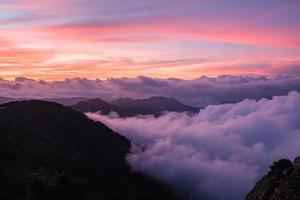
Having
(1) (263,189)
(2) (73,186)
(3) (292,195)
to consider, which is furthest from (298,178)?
(2) (73,186)

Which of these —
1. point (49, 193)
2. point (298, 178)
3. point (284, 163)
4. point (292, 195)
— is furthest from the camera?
point (284, 163)

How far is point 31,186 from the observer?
135625 millimetres

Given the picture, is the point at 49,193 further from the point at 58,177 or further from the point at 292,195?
the point at 292,195

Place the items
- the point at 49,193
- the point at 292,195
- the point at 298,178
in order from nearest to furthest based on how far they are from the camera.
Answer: the point at 292,195, the point at 298,178, the point at 49,193

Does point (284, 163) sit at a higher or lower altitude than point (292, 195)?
higher

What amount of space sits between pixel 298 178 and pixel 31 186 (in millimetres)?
82696

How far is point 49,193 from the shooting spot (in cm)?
13262

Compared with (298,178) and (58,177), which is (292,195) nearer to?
(298,178)

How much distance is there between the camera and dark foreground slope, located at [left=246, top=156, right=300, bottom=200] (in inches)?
2992

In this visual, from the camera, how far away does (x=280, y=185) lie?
85.0 meters

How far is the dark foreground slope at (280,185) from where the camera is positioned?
76.0 meters

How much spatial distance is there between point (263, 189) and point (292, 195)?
208 ft

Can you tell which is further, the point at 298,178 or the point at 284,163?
the point at 284,163

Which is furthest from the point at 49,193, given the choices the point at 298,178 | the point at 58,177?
the point at 298,178
